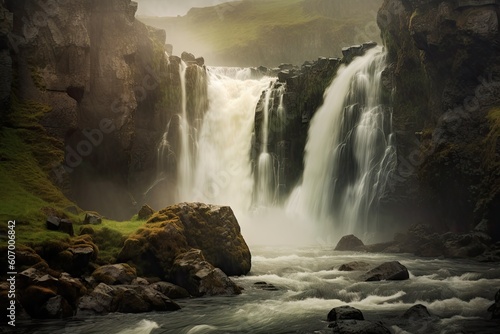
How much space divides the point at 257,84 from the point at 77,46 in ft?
93.6

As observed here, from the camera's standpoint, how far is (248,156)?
189 feet

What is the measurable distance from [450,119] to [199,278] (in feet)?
87.1

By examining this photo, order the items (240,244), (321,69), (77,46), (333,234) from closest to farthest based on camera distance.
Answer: (240,244) → (77,46) → (333,234) → (321,69)

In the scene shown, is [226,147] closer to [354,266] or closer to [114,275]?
[354,266]

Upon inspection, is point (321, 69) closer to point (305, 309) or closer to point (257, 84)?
point (257, 84)

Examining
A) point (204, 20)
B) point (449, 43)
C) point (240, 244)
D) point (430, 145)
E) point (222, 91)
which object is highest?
point (204, 20)

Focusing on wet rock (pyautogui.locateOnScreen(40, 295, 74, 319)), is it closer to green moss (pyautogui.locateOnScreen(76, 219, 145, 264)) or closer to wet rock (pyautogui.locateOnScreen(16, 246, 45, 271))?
wet rock (pyautogui.locateOnScreen(16, 246, 45, 271))

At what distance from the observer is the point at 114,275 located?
2123 centimetres

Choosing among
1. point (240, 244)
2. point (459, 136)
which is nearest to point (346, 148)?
point (459, 136)

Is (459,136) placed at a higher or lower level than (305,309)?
higher

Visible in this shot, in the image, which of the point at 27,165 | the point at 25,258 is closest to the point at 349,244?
the point at 27,165

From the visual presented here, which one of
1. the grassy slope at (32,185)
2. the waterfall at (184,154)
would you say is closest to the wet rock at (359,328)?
the grassy slope at (32,185)

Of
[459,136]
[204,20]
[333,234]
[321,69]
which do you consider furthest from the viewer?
[204,20]

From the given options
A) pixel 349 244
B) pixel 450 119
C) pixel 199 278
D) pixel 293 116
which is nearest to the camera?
pixel 199 278
